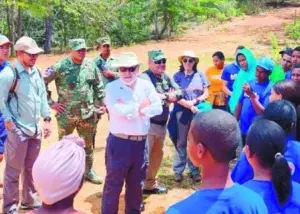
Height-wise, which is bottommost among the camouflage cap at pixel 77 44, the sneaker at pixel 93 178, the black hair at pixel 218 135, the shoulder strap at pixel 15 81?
the sneaker at pixel 93 178

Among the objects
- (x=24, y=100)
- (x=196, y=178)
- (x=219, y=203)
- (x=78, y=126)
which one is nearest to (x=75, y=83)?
(x=78, y=126)

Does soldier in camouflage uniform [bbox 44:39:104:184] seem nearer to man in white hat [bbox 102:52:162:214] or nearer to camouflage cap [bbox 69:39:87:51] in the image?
camouflage cap [bbox 69:39:87:51]

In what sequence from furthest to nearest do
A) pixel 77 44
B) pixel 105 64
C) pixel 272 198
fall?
pixel 105 64
pixel 77 44
pixel 272 198

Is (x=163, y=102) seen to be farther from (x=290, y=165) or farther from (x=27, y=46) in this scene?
(x=290, y=165)

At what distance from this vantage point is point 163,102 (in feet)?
17.9

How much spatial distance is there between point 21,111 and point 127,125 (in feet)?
3.68

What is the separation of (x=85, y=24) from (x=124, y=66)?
52.1 ft

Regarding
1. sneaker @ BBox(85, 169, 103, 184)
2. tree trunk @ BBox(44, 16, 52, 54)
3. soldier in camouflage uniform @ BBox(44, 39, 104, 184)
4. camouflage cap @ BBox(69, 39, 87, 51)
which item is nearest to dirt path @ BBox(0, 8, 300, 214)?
sneaker @ BBox(85, 169, 103, 184)

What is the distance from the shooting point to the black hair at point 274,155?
102 inches

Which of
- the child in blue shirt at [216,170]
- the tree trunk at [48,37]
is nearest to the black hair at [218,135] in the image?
the child in blue shirt at [216,170]

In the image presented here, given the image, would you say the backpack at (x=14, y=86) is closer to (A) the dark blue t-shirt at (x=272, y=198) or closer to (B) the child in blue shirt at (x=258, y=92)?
(B) the child in blue shirt at (x=258, y=92)

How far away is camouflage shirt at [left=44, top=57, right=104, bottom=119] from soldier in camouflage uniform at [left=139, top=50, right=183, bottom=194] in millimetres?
769

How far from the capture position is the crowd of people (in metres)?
2.25

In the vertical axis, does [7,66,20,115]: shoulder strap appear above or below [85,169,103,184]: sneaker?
above
